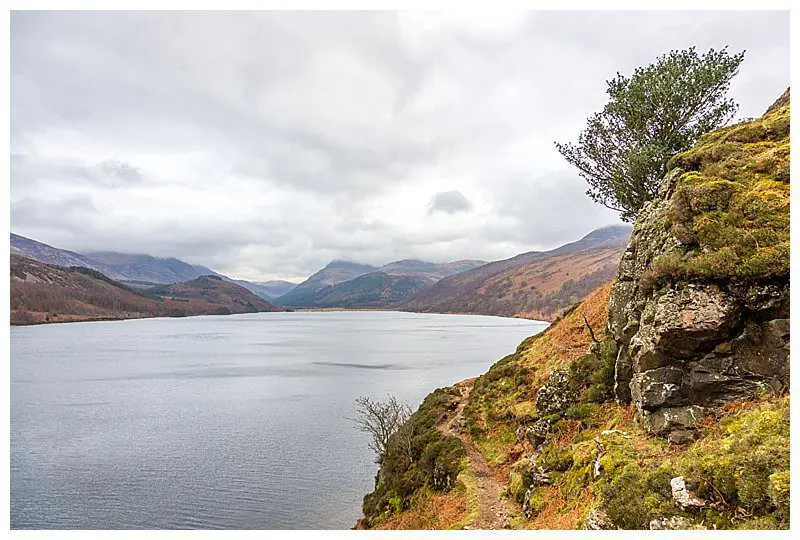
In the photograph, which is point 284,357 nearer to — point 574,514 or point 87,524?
point 87,524

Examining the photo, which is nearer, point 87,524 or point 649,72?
point 649,72

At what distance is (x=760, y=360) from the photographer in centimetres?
1072

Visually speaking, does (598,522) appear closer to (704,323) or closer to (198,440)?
(704,323)

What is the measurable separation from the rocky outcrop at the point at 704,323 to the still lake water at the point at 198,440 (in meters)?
20.2

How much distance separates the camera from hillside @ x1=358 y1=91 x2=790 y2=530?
844 cm

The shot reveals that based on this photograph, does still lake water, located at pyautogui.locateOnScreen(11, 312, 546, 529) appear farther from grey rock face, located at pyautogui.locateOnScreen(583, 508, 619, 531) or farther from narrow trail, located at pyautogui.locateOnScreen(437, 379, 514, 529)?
grey rock face, located at pyautogui.locateOnScreen(583, 508, 619, 531)

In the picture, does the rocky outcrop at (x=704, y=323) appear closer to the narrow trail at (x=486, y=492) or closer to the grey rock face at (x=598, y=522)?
the grey rock face at (x=598, y=522)

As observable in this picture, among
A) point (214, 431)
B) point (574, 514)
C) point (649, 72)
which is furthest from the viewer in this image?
point (214, 431)

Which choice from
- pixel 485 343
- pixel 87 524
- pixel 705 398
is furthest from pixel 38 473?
pixel 485 343

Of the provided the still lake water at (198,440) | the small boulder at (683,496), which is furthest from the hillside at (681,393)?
the still lake water at (198,440)

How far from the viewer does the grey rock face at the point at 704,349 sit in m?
10.7

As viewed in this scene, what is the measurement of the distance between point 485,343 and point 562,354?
290 ft

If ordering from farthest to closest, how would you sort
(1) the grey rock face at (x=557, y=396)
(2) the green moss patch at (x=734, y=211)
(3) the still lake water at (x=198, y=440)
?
(3) the still lake water at (x=198, y=440)
(1) the grey rock face at (x=557, y=396)
(2) the green moss patch at (x=734, y=211)

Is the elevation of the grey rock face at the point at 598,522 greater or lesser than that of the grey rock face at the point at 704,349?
lesser
